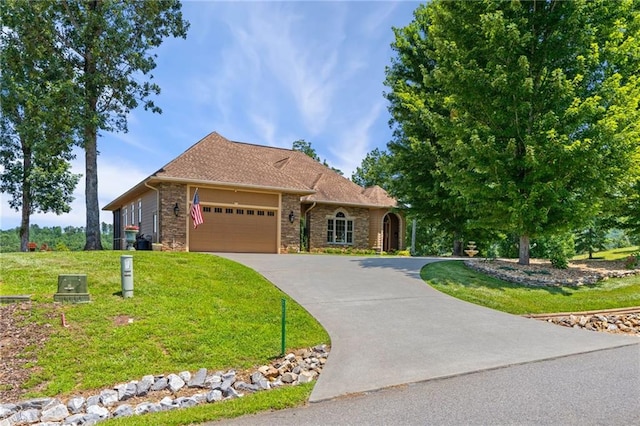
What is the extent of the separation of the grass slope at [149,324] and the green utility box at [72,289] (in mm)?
158

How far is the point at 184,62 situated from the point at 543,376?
12.0 m

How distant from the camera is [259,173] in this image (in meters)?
19.0

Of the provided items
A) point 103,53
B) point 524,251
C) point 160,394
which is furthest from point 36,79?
point 524,251

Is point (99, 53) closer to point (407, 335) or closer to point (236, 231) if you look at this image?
point (236, 231)

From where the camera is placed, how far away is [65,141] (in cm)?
1623

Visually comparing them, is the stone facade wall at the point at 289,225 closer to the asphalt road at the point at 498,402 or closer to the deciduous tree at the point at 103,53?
the deciduous tree at the point at 103,53

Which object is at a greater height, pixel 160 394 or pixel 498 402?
pixel 498 402

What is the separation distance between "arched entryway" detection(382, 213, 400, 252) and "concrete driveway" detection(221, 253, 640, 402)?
44.2ft

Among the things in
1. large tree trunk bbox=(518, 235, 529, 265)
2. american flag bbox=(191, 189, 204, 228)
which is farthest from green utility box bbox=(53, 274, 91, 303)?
large tree trunk bbox=(518, 235, 529, 265)

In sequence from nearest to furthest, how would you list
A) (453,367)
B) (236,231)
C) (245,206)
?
(453,367) → (236,231) → (245,206)

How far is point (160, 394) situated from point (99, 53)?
49.6ft

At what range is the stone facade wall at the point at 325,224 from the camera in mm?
21516

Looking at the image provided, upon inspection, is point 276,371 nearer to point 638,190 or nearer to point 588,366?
point 588,366

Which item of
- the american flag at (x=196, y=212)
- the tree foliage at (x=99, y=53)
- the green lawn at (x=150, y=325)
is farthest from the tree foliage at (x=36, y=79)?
the green lawn at (x=150, y=325)
